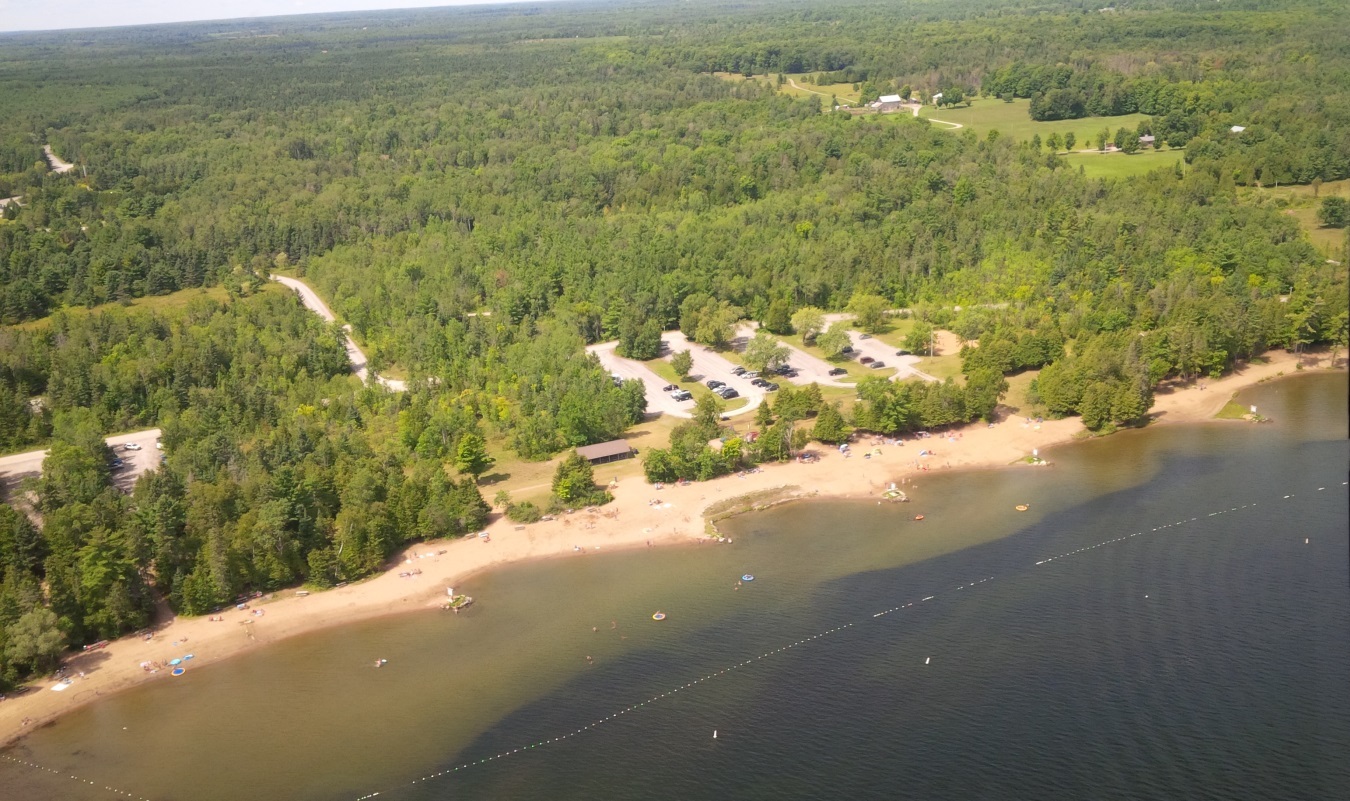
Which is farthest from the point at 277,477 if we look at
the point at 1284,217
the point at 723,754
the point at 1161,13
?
the point at 1161,13

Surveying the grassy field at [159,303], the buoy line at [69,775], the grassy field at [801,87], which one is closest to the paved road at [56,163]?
the grassy field at [159,303]

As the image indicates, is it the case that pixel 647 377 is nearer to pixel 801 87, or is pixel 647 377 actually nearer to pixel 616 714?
pixel 616 714

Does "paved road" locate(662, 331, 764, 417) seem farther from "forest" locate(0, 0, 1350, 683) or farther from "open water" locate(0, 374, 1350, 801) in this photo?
"open water" locate(0, 374, 1350, 801)

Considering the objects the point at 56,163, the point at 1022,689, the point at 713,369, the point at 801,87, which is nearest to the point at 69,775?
the point at 1022,689

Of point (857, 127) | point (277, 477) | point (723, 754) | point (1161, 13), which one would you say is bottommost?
point (723, 754)

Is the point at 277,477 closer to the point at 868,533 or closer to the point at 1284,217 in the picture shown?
the point at 868,533

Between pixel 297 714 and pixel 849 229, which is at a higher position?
pixel 849 229
